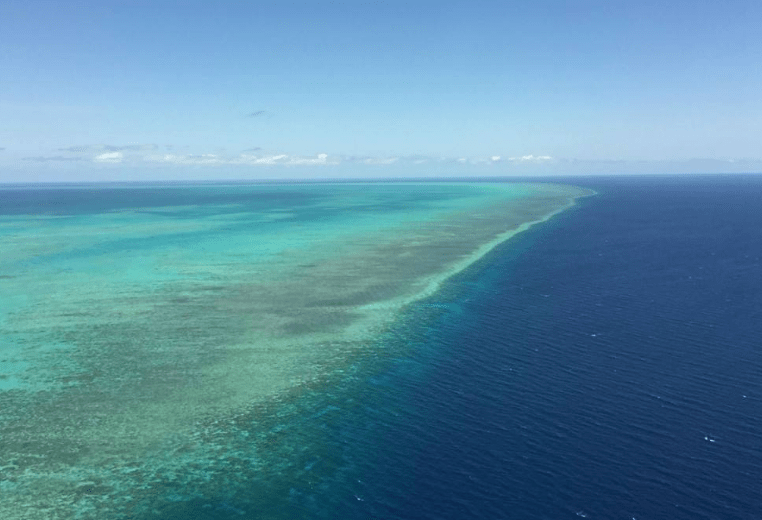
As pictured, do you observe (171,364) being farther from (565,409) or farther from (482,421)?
(565,409)

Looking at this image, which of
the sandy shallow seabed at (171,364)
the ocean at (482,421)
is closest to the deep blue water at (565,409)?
the ocean at (482,421)

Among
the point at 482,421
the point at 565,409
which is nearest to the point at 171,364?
the point at 482,421

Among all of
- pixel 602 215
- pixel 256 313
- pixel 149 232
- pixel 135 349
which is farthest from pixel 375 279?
pixel 602 215

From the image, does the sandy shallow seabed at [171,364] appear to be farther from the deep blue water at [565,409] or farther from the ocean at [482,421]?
the deep blue water at [565,409]

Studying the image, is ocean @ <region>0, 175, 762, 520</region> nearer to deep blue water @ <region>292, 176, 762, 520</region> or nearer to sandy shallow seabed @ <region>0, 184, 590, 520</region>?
deep blue water @ <region>292, 176, 762, 520</region>

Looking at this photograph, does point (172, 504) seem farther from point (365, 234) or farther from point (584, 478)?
point (365, 234)

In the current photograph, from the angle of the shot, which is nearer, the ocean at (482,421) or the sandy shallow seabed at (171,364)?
the ocean at (482,421)
